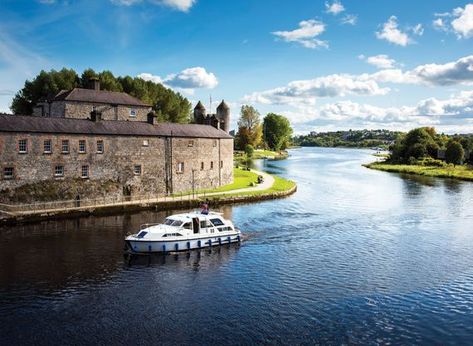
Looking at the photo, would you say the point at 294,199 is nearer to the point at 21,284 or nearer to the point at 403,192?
the point at 403,192

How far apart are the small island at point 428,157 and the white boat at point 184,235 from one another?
72147 millimetres

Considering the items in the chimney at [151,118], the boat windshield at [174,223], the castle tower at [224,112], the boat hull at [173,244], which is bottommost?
the boat hull at [173,244]

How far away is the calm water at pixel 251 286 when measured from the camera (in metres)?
19.6

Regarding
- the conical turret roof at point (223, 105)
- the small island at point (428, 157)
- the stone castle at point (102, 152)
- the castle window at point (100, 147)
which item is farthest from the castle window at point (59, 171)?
the small island at point (428, 157)

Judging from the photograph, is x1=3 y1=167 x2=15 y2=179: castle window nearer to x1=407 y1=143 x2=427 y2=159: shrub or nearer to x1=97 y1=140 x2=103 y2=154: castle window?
x1=97 y1=140 x2=103 y2=154: castle window

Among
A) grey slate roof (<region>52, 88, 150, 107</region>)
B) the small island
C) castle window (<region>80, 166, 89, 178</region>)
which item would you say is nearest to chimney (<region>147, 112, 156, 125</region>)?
castle window (<region>80, 166, 89, 178</region>)

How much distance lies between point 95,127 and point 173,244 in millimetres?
20735

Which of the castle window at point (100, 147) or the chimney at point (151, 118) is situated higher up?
the chimney at point (151, 118)

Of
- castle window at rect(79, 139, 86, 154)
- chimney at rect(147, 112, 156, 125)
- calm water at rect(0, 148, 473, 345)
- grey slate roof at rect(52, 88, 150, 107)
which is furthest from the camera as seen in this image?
grey slate roof at rect(52, 88, 150, 107)

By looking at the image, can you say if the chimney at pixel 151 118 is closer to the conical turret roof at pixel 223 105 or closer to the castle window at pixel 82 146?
the castle window at pixel 82 146

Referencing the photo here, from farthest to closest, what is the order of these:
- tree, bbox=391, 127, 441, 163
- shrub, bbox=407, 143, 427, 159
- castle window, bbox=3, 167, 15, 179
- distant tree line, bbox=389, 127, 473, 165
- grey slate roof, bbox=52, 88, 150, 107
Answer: tree, bbox=391, 127, 441, 163
shrub, bbox=407, 143, 427, 159
distant tree line, bbox=389, 127, 473, 165
grey slate roof, bbox=52, 88, 150, 107
castle window, bbox=3, 167, 15, 179

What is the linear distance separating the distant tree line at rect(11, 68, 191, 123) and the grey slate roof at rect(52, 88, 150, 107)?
590 inches

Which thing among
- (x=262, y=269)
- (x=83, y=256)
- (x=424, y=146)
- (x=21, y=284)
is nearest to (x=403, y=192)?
(x=262, y=269)

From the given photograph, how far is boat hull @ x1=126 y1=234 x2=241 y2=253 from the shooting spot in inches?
1185
